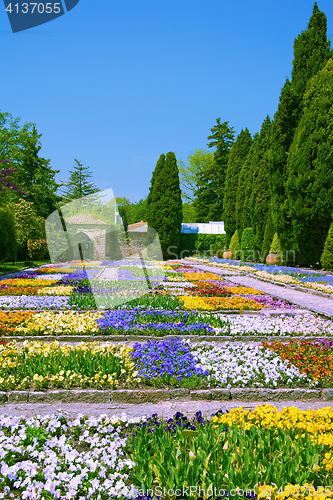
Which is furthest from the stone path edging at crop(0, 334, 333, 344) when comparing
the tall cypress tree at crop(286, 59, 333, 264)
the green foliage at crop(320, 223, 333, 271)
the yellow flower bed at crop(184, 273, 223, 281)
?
the tall cypress tree at crop(286, 59, 333, 264)

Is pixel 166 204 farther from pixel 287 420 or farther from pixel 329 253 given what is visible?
pixel 287 420

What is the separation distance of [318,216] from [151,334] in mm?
12814

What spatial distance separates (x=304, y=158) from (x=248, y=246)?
9776mm

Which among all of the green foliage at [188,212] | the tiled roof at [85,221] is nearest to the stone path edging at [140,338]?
the tiled roof at [85,221]

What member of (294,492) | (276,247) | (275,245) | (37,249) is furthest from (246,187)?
(294,492)

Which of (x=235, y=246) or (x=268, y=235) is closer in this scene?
(x=268, y=235)

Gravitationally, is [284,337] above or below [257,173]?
below

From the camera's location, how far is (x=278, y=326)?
22.5 feet

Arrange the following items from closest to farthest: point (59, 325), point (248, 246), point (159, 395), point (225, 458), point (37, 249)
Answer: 1. point (225, 458)
2. point (159, 395)
3. point (59, 325)
4. point (248, 246)
5. point (37, 249)

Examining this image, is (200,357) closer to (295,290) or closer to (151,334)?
(151,334)

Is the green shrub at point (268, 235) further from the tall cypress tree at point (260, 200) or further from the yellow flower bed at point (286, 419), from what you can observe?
the yellow flower bed at point (286, 419)

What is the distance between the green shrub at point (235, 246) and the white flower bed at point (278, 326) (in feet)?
67.3

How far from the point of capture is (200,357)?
5.05 m

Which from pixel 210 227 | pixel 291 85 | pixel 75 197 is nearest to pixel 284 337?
pixel 291 85
